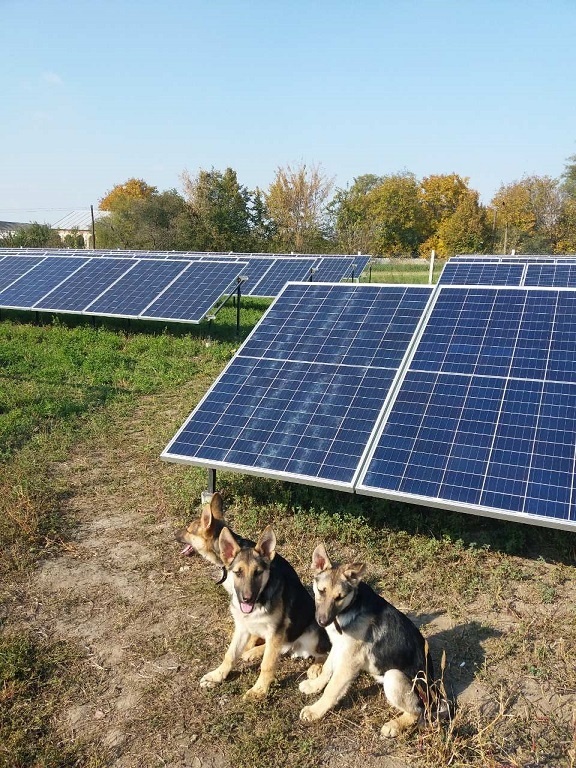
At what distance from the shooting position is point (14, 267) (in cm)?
2217

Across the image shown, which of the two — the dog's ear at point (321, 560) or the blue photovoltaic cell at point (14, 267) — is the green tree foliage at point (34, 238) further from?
the dog's ear at point (321, 560)

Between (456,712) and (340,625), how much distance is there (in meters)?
1.04

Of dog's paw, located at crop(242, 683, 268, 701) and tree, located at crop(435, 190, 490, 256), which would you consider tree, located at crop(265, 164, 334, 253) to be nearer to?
tree, located at crop(435, 190, 490, 256)

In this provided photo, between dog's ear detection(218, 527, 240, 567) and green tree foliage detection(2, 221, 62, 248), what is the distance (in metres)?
57.0

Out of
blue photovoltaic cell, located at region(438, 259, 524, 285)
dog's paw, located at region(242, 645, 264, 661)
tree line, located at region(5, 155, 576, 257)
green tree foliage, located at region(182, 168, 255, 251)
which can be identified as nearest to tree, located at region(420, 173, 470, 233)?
tree line, located at region(5, 155, 576, 257)

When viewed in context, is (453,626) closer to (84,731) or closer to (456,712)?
(456,712)

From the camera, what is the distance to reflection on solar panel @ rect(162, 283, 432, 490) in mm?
6711

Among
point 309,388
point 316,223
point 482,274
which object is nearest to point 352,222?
point 316,223

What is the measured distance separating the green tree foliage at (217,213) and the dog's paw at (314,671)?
48.2 meters

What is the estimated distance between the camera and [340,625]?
4.34 metres

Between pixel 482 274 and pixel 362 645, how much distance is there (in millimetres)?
16575

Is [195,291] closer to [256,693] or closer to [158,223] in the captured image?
[256,693]

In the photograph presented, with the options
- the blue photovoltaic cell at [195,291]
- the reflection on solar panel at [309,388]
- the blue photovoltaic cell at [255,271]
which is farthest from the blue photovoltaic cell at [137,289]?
the reflection on solar panel at [309,388]

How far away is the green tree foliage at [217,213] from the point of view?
165 feet
